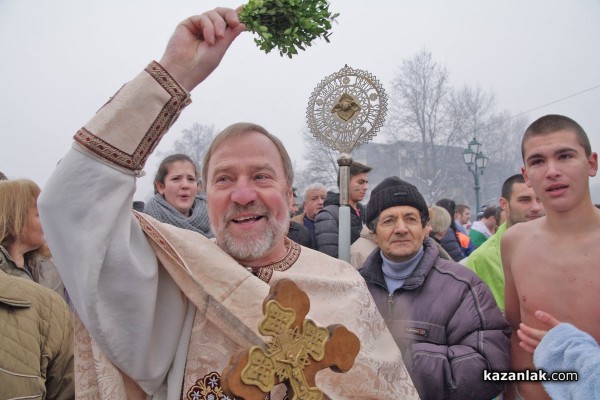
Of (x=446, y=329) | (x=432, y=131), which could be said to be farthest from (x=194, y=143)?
(x=446, y=329)

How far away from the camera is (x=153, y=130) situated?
1538 mm

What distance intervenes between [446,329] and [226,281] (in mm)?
1513

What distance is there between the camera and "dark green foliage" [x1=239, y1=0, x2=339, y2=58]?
182 cm

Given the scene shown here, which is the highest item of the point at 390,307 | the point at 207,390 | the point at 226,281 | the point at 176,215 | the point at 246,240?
the point at 176,215

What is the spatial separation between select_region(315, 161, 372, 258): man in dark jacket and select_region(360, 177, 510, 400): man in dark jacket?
139cm

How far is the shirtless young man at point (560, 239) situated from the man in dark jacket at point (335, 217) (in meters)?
2.39

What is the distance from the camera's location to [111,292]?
154cm

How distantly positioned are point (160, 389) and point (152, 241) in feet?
1.78

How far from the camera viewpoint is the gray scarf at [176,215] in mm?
3878

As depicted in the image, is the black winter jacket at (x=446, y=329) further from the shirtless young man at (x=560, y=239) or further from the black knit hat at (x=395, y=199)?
the black knit hat at (x=395, y=199)

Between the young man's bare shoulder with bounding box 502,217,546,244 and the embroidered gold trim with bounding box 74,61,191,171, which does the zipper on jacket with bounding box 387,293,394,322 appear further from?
the embroidered gold trim with bounding box 74,61,191,171

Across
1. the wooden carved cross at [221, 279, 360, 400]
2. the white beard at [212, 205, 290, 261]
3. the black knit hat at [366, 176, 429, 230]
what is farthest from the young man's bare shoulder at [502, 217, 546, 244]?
the wooden carved cross at [221, 279, 360, 400]

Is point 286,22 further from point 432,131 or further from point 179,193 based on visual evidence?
point 432,131

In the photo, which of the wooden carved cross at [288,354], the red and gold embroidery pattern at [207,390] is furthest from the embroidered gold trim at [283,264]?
the wooden carved cross at [288,354]
